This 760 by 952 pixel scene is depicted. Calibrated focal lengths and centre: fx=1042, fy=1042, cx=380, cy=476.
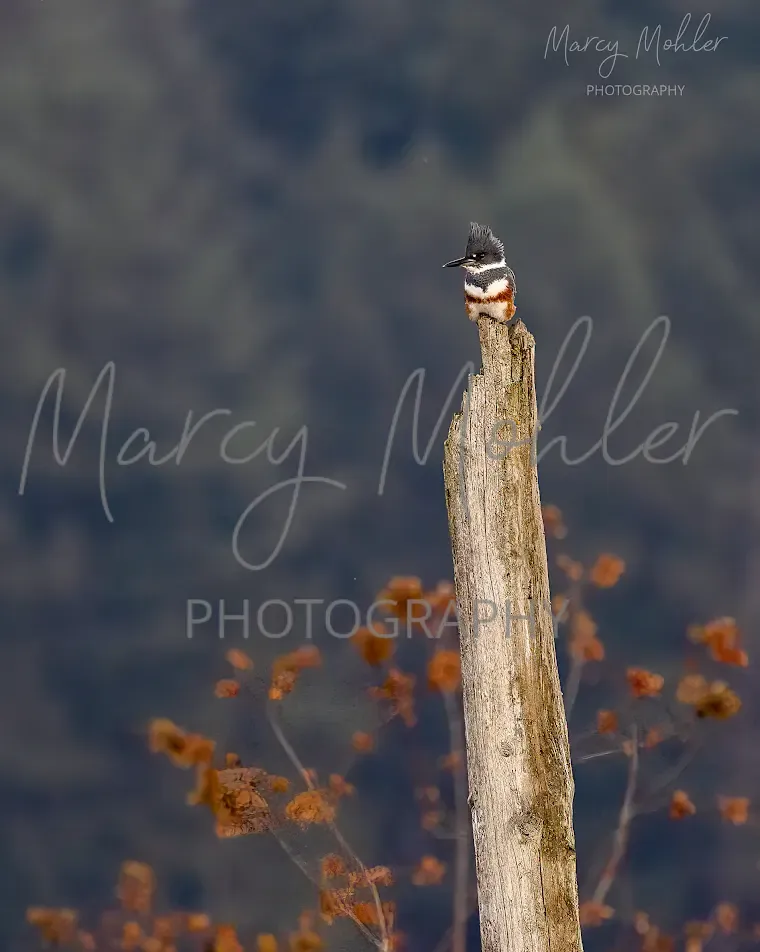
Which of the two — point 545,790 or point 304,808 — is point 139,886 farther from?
point 545,790

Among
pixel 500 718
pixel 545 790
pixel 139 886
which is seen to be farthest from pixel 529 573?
pixel 139 886

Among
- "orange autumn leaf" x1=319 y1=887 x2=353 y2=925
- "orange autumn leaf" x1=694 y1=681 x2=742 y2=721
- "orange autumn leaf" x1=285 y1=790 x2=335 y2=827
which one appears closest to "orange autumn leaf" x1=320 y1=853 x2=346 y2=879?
"orange autumn leaf" x1=319 y1=887 x2=353 y2=925

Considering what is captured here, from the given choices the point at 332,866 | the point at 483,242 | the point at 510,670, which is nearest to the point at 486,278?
the point at 483,242

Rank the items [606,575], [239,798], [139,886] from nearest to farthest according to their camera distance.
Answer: [239,798] < [606,575] < [139,886]

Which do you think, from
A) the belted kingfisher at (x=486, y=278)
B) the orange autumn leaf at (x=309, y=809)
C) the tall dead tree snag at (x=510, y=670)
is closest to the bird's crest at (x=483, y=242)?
the belted kingfisher at (x=486, y=278)

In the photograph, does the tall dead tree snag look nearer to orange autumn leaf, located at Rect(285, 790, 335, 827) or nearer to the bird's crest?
the bird's crest

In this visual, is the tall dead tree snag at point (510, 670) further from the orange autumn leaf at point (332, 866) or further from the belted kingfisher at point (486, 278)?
the orange autumn leaf at point (332, 866)
